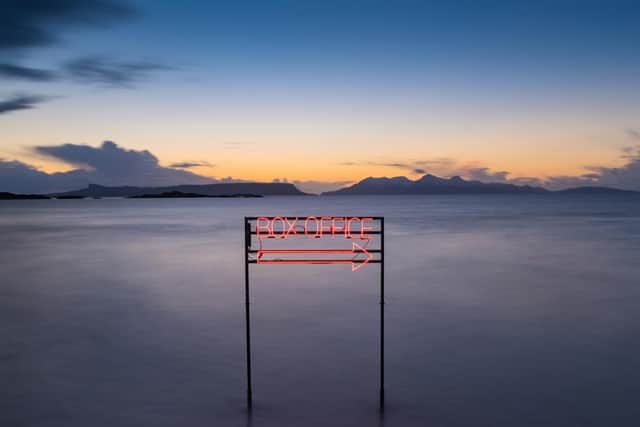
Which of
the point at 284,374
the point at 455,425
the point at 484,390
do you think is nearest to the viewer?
the point at 455,425

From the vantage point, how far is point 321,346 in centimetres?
1582

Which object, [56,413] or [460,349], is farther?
[460,349]

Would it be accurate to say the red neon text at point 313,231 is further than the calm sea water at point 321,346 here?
No

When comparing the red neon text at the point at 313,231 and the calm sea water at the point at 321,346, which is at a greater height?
the red neon text at the point at 313,231

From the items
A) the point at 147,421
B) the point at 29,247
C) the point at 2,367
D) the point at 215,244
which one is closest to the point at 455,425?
the point at 147,421

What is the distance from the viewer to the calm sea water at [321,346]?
11.2 meters

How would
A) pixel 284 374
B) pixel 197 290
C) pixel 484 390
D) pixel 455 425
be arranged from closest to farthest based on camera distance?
pixel 455 425
pixel 484 390
pixel 284 374
pixel 197 290

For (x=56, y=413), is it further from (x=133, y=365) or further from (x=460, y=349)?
(x=460, y=349)

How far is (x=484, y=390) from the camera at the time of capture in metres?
12.0

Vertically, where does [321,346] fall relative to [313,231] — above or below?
below

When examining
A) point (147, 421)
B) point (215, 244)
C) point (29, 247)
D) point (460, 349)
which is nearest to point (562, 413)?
point (460, 349)

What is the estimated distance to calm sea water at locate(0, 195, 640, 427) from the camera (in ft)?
36.7

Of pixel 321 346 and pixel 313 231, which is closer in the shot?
pixel 313 231

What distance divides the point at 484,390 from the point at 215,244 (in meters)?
41.2
